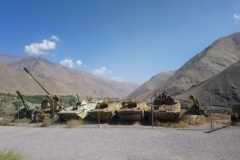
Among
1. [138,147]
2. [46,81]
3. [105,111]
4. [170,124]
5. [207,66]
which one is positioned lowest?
[138,147]

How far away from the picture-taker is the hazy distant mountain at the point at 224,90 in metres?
47.3

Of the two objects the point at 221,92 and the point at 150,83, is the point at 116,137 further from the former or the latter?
the point at 150,83

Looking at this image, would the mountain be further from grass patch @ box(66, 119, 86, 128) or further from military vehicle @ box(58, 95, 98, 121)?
grass patch @ box(66, 119, 86, 128)

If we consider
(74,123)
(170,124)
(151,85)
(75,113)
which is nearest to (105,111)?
(74,123)

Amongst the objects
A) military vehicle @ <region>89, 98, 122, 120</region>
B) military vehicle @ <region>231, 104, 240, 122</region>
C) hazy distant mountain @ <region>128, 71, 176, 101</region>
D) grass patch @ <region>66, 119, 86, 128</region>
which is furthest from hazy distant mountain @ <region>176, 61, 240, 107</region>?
hazy distant mountain @ <region>128, 71, 176, 101</region>

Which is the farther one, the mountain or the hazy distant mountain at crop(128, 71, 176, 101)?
the hazy distant mountain at crop(128, 71, 176, 101)

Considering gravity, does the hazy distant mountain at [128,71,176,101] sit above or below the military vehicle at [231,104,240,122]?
above

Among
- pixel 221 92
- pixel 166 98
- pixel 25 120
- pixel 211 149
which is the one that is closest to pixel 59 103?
pixel 25 120

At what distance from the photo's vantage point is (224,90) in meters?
49.9

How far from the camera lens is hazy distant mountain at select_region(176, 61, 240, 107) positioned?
155ft

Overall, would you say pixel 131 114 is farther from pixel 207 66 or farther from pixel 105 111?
pixel 207 66

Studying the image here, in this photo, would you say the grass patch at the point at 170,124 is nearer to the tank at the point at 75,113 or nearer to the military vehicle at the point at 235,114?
the military vehicle at the point at 235,114

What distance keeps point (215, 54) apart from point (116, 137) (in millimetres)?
83573

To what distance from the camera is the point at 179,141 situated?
10820 mm
